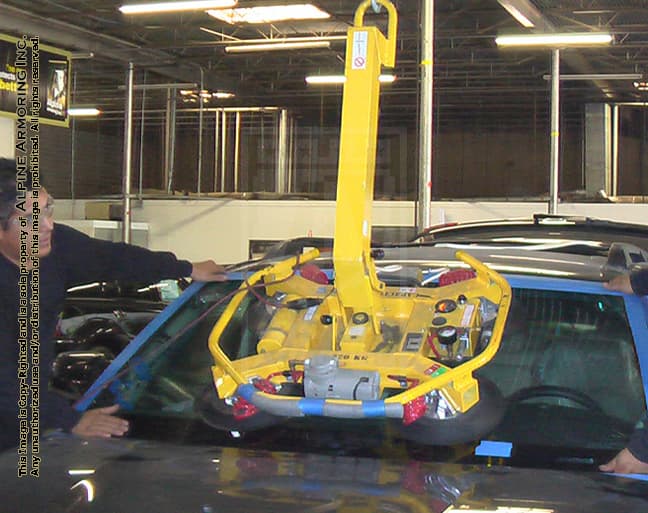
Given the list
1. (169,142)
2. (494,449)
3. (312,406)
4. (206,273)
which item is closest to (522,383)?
(494,449)

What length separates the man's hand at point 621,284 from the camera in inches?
77.2

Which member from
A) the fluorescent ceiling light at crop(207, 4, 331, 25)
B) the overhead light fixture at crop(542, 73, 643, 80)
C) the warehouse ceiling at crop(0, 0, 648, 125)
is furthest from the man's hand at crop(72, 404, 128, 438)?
the overhead light fixture at crop(542, 73, 643, 80)

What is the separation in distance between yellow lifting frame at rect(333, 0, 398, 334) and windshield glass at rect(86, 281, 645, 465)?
0.90 ft

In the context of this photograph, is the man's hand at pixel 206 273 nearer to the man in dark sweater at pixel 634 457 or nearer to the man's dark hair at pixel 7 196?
the man's dark hair at pixel 7 196

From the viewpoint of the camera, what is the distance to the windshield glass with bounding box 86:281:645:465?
5.77 feet

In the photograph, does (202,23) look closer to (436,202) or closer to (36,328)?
(436,202)

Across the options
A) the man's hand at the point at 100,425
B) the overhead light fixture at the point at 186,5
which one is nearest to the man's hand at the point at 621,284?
the man's hand at the point at 100,425

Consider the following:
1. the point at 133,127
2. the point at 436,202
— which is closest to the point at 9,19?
the point at 133,127

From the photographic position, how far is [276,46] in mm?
11977

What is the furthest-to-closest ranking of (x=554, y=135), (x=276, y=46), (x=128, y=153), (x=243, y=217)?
(x=128, y=153) → (x=276, y=46) → (x=243, y=217) → (x=554, y=135)

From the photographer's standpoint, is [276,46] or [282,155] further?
[282,155]

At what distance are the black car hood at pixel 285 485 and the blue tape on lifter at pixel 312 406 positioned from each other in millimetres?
79

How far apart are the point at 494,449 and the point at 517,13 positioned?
10.2 m

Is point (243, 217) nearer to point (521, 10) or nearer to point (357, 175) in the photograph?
point (521, 10)
